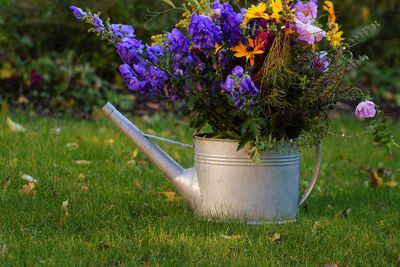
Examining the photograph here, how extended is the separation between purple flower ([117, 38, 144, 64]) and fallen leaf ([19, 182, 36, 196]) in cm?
70

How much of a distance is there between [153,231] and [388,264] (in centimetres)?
79

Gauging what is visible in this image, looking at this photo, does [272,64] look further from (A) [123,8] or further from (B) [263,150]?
(A) [123,8]

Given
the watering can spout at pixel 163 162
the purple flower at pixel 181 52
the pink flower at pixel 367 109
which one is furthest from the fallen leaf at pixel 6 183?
the pink flower at pixel 367 109

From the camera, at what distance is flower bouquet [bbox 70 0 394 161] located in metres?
2.63

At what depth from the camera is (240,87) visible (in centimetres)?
254

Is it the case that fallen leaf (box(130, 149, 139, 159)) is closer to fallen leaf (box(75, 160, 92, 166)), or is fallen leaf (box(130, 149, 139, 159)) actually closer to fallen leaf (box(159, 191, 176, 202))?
fallen leaf (box(75, 160, 92, 166))

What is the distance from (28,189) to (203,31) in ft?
3.39

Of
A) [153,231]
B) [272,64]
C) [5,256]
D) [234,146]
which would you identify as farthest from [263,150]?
[5,256]

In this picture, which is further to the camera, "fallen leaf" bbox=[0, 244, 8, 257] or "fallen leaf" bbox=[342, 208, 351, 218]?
"fallen leaf" bbox=[342, 208, 351, 218]

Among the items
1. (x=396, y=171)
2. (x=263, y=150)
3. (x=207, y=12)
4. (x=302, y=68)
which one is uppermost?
(x=207, y=12)

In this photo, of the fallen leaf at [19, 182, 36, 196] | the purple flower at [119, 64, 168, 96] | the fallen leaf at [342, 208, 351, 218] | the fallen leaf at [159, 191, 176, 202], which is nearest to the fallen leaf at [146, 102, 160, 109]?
the fallen leaf at [159, 191, 176, 202]

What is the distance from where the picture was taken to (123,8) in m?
6.02

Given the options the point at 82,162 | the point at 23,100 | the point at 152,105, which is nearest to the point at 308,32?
the point at 82,162

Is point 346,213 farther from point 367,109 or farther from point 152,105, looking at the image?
point 152,105
